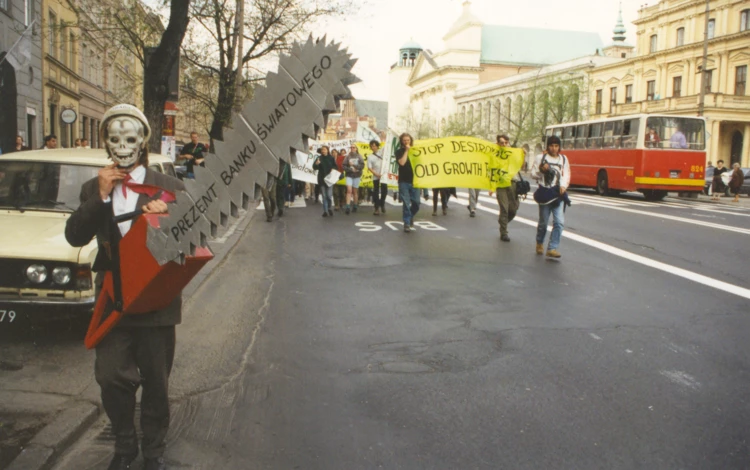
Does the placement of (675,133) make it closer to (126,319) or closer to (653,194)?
(653,194)

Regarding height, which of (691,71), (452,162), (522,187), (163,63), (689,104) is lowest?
(522,187)

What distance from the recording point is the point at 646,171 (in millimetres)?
27812

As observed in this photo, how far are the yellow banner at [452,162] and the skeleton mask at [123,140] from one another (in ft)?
39.9

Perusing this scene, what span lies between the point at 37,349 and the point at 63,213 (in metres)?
1.29

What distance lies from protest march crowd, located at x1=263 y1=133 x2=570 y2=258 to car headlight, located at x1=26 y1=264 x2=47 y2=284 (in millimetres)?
6592

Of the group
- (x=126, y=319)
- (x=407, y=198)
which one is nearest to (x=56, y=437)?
(x=126, y=319)

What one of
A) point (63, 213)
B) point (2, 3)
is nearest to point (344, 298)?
point (63, 213)

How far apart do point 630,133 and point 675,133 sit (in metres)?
1.65

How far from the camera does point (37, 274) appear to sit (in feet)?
18.1

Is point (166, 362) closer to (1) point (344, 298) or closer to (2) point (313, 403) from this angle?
(2) point (313, 403)

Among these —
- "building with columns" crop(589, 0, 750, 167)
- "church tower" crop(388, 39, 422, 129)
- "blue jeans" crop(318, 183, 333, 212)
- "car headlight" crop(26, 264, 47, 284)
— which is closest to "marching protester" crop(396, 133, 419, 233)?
"blue jeans" crop(318, 183, 333, 212)

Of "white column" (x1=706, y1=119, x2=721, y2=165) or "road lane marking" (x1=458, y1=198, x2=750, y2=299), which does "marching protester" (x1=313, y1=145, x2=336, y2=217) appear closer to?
"road lane marking" (x1=458, y1=198, x2=750, y2=299)

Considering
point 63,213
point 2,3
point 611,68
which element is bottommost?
point 63,213

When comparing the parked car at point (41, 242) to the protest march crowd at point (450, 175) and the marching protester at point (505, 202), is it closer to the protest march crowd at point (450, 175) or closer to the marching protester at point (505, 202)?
the protest march crowd at point (450, 175)
